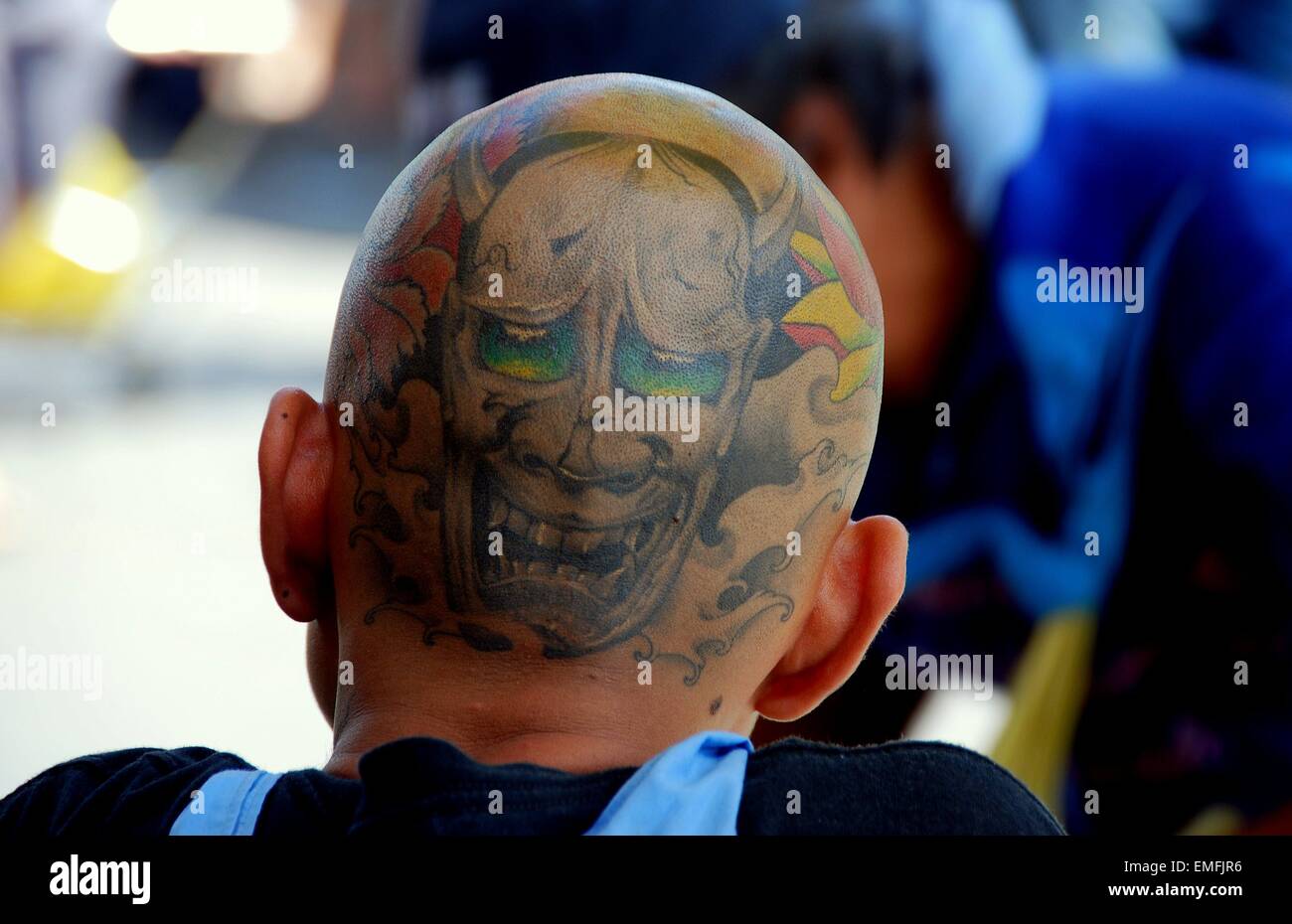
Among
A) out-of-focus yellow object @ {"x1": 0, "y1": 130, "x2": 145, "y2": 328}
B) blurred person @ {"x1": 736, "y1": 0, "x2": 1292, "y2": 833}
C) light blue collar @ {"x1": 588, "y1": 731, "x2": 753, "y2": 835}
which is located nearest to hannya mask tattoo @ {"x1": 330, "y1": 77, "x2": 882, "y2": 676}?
light blue collar @ {"x1": 588, "y1": 731, "x2": 753, "y2": 835}

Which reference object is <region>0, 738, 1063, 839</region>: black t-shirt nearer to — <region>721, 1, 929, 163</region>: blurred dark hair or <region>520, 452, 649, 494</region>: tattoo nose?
<region>520, 452, 649, 494</region>: tattoo nose

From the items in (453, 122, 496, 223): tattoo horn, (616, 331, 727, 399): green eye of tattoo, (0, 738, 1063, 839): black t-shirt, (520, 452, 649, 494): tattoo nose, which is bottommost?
(0, 738, 1063, 839): black t-shirt

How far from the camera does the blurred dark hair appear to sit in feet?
8.50

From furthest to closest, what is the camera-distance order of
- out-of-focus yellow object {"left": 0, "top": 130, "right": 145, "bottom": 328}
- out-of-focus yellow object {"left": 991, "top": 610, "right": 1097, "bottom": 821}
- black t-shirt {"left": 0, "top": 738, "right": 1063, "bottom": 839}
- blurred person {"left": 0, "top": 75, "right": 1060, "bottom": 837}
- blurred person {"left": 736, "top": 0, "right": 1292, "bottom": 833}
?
out-of-focus yellow object {"left": 0, "top": 130, "right": 145, "bottom": 328}, out-of-focus yellow object {"left": 991, "top": 610, "right": 1097, "bottom": 821}, blurred person {"left": 736, "top": 0, "right": 1292, "bottom": 833}, blurred person {"left": 0, "top": 75, "right": 1060, "bottom": 837}, black t-shirt {"left": 0, "top": 738, "right": 1063, "bottom": 839}

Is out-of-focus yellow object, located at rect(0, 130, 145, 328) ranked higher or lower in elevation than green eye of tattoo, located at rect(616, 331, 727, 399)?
higher

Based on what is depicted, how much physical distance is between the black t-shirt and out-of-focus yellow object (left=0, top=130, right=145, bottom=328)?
9.57 feet

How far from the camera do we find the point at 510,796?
0.78 m

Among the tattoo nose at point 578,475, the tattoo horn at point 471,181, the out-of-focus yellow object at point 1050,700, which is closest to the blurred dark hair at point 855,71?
the out-of-focus yellow object at point 1050,700

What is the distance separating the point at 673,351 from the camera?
0.90 metres

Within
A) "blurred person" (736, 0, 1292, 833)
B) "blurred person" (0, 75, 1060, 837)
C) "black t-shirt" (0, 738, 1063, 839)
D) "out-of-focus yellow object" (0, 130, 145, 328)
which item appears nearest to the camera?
"black t-shirt" (0, 738, 1063, 839)

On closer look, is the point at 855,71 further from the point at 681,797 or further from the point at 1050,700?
the point at 681,797

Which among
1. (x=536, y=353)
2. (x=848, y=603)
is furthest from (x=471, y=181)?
(x=848, y=603)

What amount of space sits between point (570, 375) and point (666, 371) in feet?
0.22
